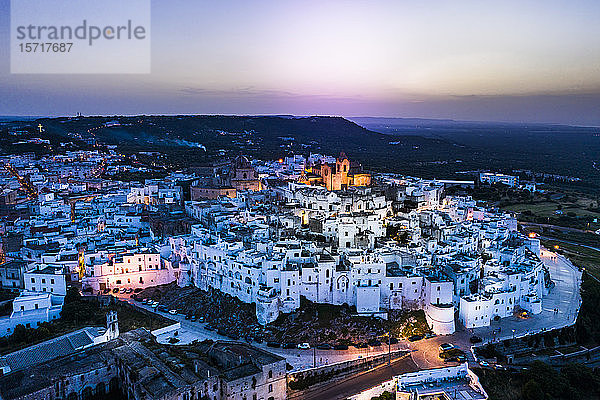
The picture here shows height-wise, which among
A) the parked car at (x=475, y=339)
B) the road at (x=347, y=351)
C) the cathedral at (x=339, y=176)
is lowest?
the road at (x=347, y=351)

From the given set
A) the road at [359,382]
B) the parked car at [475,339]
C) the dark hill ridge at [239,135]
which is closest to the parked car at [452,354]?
the parked car at [475,339]

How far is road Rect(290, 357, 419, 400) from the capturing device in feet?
66.0

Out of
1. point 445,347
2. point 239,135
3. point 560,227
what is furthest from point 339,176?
point 239,135

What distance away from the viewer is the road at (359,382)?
66.0 feet

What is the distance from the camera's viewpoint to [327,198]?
36.0 m

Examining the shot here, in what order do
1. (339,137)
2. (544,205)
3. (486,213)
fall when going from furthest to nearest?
(339,137) < (544,205) < (486,213)

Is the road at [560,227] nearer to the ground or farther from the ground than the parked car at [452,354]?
farther from the ground

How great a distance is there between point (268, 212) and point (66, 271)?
45.4ft

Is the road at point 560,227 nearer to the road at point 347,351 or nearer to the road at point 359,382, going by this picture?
the road at point 347,351

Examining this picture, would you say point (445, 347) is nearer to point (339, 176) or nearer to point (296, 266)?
point (296, 266)

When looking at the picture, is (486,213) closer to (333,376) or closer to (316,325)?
(316,325)

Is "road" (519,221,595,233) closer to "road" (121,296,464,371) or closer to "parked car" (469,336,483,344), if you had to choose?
"parked car" (469,336,483,344)

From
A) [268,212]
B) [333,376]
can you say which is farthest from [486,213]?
[333,376]

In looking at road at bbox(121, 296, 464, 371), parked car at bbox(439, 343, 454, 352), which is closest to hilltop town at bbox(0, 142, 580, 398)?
road at bbox(121, 296, 464, 371)
